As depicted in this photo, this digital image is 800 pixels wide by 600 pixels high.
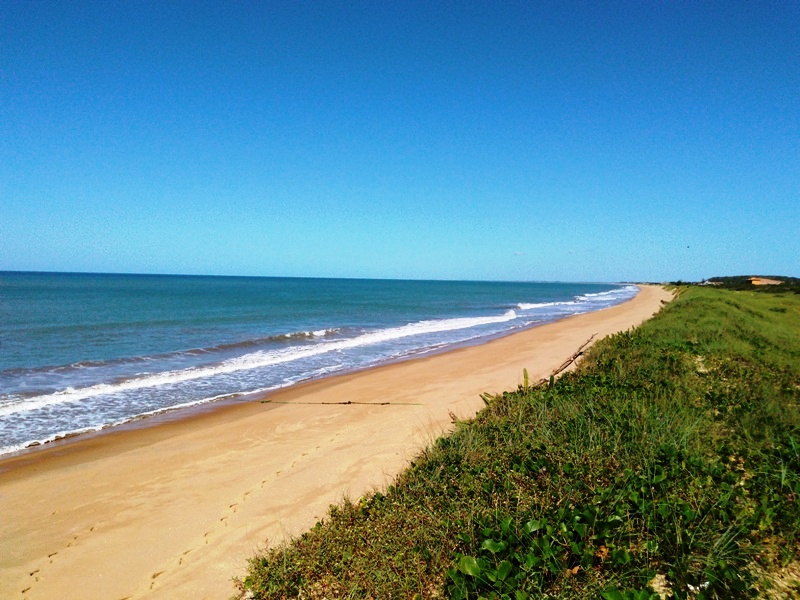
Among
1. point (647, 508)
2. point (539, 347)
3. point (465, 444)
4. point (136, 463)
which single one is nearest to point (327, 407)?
point (136, 463)

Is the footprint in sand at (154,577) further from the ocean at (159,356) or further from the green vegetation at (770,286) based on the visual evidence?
the green vegetation at (770,286)

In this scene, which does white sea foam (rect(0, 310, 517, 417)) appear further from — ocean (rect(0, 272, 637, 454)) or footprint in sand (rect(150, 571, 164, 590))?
footprint in sand (rect(150, 571, 164, 590))

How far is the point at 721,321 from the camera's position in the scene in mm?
14734

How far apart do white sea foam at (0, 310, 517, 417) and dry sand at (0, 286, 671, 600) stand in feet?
12.2

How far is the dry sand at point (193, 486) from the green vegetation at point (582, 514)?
1.37m

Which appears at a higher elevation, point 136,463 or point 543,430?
point 543,430

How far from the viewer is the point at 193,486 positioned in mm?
6910

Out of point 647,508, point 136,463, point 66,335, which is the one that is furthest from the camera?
point 66,335

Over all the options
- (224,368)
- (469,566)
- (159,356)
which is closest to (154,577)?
(469,566)

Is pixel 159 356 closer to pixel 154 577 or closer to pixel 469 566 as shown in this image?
pixel 154 577

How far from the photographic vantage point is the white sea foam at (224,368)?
11.8m

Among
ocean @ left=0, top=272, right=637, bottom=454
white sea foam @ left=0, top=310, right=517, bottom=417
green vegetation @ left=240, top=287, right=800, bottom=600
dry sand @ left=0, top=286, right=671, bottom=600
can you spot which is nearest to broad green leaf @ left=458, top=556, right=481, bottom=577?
green vegetation @ left=240, top=287, right=800, bottom=600

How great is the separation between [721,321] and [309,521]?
1536 cm

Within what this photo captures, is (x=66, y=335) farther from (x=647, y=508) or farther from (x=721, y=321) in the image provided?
(x=721, y=321)
